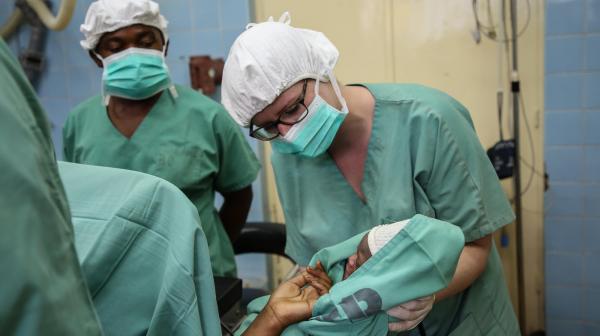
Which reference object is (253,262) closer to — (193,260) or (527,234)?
(527,234)

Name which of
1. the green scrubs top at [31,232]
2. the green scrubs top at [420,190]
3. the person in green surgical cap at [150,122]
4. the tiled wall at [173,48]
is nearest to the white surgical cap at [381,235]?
the green scrubs top at [420,190]

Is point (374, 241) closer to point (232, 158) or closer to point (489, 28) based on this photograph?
point (232, 158)

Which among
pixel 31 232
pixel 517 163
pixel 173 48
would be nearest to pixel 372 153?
pixel 31 232

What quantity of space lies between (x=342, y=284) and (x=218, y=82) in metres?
1.68

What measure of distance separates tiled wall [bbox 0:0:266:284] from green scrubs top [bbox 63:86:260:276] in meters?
0.76

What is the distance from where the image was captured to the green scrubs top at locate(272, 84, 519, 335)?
1099 mm

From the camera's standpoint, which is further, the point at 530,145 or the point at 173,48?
the point at 173,48

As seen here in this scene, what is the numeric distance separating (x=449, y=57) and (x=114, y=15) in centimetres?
131

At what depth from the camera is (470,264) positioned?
1.11 metres

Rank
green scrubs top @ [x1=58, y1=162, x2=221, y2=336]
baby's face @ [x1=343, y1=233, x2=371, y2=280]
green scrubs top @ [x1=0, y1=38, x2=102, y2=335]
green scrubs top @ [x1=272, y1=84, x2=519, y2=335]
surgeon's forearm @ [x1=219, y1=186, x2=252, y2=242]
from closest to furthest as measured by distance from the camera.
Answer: green scrubs top @ [x1=0, y1=38, x2=102, y2=335] → green scrubs top @ [x1=58, y1=162, x2=221, y2=336] → baby's face @ [x1=343, y1=233, x2=371, y2=280] → green scrubs top @ [x1=272, y1=84, x2=519, y2=335] → surgeon's forearm @ [x1=219, y1=186, x2=252, y2=242]

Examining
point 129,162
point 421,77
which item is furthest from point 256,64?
point 421,77

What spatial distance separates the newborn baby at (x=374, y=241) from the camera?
95cm

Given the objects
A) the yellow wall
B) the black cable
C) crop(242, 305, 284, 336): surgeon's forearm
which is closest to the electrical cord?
the yellow wall

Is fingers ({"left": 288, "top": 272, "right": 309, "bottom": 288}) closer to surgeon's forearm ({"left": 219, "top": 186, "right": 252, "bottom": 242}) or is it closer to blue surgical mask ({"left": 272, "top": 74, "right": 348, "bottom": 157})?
blue surgical mask ({"left": 272, "top": 74, "right": 348, "bottom": 157})
